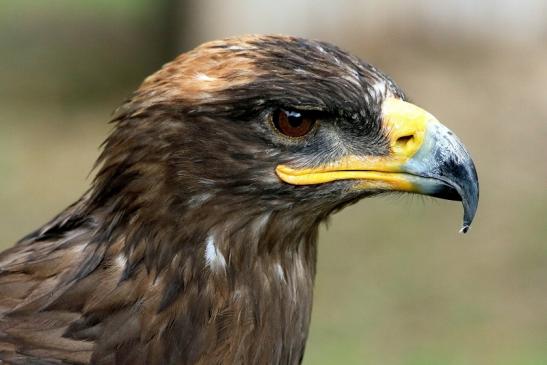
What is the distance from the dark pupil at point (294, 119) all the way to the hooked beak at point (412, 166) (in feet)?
0.45

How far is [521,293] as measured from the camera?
7.76 metres

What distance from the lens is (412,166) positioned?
3346mm

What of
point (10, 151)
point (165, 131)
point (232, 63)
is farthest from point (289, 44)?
point (10, 151)

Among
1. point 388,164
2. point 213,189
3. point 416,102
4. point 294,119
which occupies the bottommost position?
point 416,102

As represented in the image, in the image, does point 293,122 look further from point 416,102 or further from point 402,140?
point 416,102

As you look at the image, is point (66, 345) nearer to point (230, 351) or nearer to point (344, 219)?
point (230, 351)

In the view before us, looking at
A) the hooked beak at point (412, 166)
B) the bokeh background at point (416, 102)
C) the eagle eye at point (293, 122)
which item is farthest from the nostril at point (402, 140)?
the bokeh background at point (416, 102)

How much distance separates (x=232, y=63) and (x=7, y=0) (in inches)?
437

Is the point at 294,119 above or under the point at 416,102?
above

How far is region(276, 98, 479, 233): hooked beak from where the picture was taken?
10.8 feet

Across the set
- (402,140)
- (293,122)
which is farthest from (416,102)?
(293,122)

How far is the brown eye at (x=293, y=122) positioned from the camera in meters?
3.28

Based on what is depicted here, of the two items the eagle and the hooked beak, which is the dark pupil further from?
the hooked beak

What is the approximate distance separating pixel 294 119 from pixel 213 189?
32 centimetres
